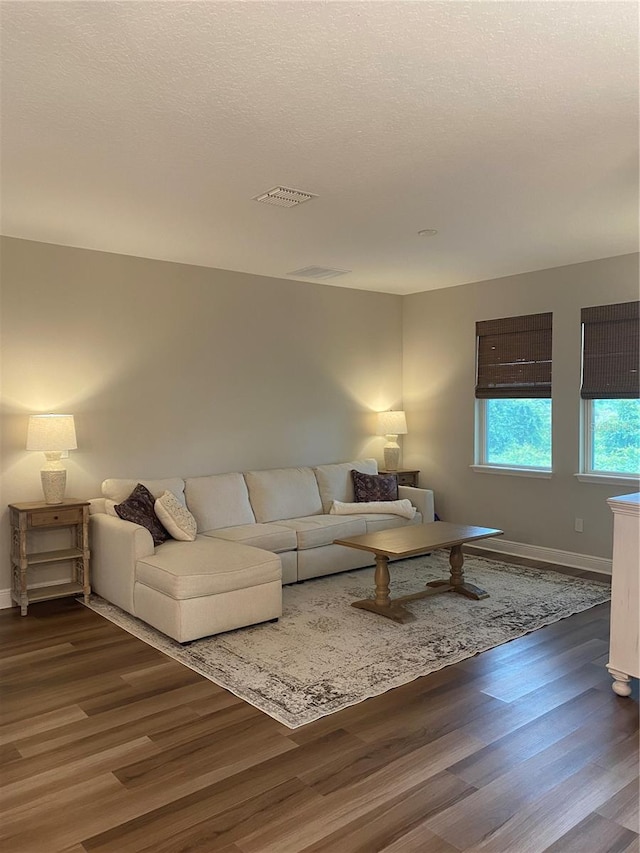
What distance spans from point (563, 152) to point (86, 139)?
87.3 inches

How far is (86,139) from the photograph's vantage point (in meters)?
2.94

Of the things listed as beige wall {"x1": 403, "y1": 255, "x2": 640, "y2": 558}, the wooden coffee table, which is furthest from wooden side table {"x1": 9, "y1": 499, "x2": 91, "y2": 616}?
beige wall {"x1": 403, "y1": 255, "x2": 640, "y2": 558}

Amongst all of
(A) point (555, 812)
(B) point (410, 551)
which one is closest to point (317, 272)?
(B) point (410, 551)

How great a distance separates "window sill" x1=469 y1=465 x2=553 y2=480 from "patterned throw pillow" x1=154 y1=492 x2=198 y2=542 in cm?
300

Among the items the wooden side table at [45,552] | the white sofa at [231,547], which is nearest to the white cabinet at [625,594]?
the white sofa at [231,547]

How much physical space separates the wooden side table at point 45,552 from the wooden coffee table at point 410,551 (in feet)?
5.90

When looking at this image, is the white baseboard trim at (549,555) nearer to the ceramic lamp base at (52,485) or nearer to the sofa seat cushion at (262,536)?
the sofa seat cushion at (262,536)

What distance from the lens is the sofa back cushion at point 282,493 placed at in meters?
5.56

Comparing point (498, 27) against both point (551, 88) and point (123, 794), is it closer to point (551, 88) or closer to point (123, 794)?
point (551, 88)

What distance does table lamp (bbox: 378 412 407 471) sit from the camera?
6756 mm

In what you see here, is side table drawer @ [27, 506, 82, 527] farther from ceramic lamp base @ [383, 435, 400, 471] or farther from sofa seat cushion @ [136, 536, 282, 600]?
ceramic lamp base @ [383, 435, 400, 471]

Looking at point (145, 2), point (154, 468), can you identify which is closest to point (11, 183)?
point (145, 2)

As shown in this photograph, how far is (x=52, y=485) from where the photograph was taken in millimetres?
4520

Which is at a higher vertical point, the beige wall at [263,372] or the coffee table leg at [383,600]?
the beige wall at [263,372]
